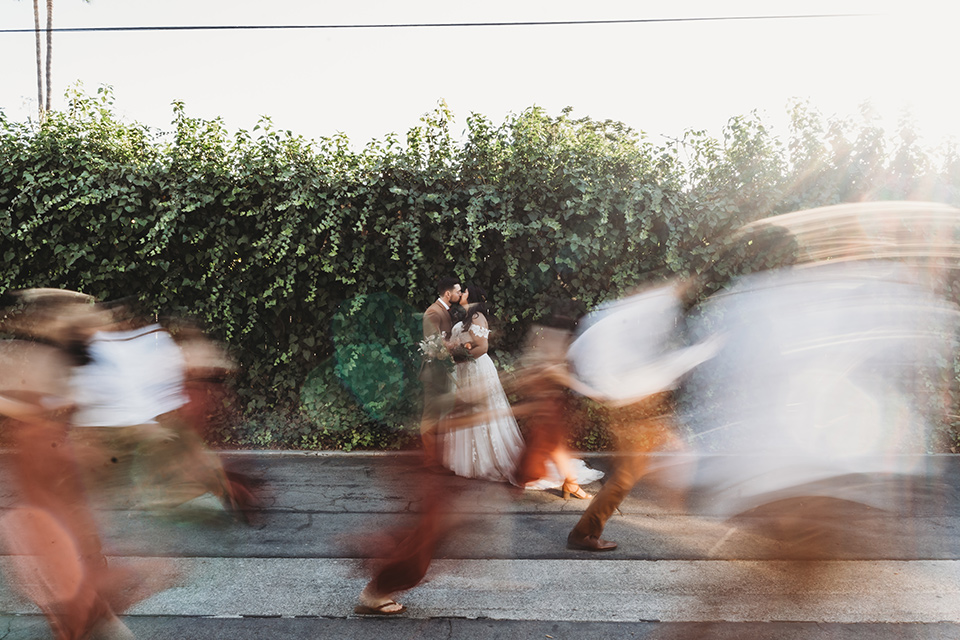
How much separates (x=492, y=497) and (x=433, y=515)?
2066mm

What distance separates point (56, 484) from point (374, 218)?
4008mm

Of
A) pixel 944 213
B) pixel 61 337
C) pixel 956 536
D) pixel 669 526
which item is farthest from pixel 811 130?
pixel 61 337

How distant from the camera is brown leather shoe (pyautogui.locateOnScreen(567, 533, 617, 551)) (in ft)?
13.1

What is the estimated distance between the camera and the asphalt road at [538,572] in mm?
3115

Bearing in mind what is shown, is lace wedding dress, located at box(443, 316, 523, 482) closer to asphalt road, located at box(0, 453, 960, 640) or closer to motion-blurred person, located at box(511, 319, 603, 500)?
motion-blurred person, located at box(511, 319, 603, 500)

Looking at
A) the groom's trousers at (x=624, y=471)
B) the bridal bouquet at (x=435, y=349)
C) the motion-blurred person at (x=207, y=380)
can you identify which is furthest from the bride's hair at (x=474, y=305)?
the motion-blurred person at (x=207, y=380)

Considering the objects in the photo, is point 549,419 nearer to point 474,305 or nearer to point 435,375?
point 435,375

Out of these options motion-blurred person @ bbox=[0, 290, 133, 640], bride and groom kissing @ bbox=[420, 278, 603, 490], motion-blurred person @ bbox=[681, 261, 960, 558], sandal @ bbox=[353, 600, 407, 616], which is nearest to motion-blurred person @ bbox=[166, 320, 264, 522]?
bride and groom kissing @ bbox=[420, 278, 603, 490]

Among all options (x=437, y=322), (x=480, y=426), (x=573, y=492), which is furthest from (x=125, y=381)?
(x=573, y=492)

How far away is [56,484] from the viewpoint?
3.13 m

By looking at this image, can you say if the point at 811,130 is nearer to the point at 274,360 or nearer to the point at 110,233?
the point at 274,360

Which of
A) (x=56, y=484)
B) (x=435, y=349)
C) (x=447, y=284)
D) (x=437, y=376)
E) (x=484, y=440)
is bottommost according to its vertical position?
(x=484, y=440)

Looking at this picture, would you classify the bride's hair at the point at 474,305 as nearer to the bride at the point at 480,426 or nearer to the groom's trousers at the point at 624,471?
the bride at the point at 480,426

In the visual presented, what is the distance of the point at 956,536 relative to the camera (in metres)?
4.29
